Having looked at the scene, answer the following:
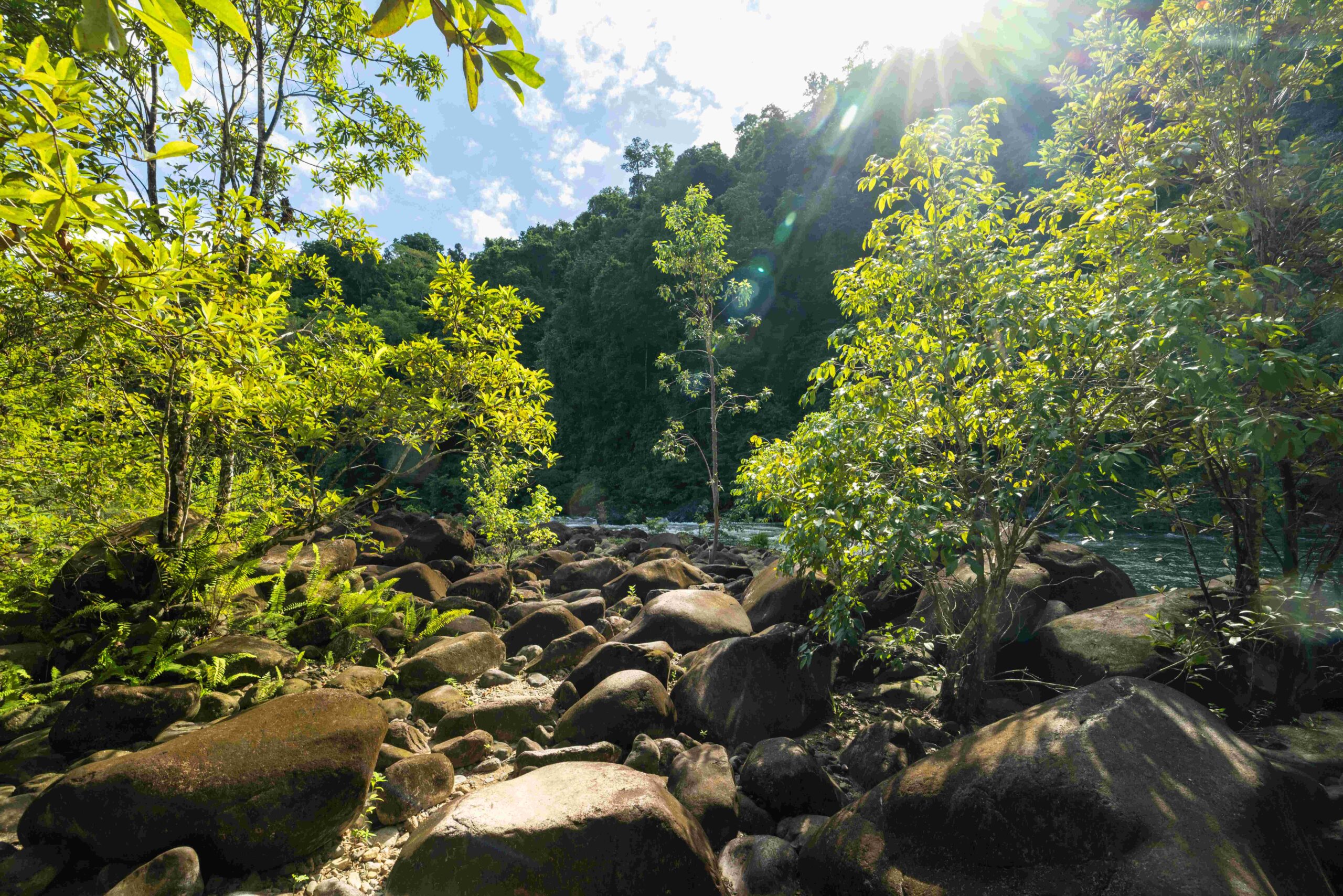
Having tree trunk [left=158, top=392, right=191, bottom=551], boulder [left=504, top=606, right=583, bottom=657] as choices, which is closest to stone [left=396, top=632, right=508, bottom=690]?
boulder [left=504, top=606, right=583, bottom=657]

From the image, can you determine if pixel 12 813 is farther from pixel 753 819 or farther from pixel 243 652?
pixel 753 819

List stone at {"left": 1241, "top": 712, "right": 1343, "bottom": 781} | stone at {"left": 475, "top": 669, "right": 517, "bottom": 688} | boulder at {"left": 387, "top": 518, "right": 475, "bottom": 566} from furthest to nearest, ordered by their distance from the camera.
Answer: boulder at {"left": 387, "top": 518, "right": 475, "bottom": 566} → stone at {"left": 475, "top": 669, "right": 517, "bottom": 688} → stone at {"left": 1241, "top": 712, "right": 1343, "bottom": 781}

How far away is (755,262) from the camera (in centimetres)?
3077

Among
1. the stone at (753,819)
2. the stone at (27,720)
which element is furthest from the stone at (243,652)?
the stone at (753,819)

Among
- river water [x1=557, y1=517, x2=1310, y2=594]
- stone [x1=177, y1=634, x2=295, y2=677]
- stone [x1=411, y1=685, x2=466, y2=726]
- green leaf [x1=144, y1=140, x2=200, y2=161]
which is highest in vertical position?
green leaf [x1=144, y1=140, x2=200, y2=161]

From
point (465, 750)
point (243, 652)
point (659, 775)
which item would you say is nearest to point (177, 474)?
point (243, 652)

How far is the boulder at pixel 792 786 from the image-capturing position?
140 inches

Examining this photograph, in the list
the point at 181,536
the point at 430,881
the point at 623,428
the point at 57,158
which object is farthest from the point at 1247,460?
the point at 623,428

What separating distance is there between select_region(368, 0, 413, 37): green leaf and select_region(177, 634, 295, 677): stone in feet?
17.1

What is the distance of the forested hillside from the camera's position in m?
29.4

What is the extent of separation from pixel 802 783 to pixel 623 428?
3365 centimetres

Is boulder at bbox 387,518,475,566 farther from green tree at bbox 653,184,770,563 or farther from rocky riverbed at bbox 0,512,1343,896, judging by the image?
rocky riverbed at bbox 0,512,1343,896

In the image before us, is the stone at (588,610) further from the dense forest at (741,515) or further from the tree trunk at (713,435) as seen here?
the tree trunk at (713,435)

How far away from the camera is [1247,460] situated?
4.27 metres
